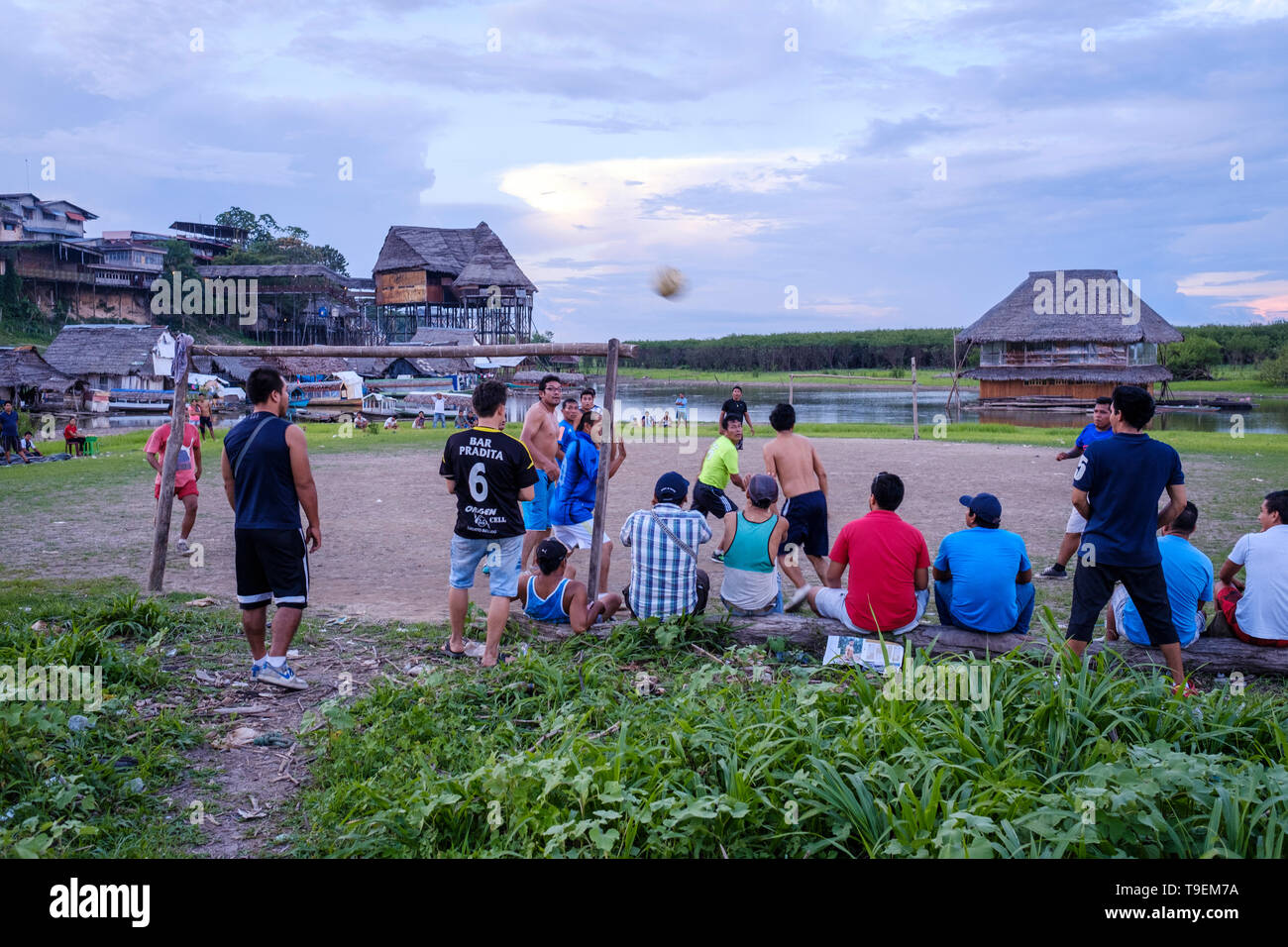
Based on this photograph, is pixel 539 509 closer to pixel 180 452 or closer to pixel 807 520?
pixel 807 520


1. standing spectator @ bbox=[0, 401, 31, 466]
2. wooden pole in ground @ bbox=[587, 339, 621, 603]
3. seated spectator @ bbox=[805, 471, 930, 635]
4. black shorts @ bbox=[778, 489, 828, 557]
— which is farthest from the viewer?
standing spectator @ bbox=[0, 401, 31, 466]

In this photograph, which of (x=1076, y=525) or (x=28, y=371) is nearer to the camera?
(x=1076, y=525)

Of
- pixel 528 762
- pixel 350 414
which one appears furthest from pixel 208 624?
pixel 350 414

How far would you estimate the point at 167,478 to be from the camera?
8.66 meters

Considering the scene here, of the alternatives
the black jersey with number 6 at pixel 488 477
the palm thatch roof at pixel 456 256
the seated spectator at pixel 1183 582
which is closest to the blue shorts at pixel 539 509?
the black jersey with number 6 at pixel 488 477

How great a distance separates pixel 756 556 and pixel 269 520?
3.36 meters

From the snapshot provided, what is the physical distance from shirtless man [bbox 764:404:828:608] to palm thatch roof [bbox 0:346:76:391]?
141ft

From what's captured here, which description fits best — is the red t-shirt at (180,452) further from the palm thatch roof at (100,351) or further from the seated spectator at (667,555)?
the palm thatch roof at (100,351)

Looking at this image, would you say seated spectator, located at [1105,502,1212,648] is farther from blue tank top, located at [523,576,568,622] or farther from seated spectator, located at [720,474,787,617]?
blue tank top, located at [523,576,568,622]

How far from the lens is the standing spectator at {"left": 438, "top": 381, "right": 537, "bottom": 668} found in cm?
602

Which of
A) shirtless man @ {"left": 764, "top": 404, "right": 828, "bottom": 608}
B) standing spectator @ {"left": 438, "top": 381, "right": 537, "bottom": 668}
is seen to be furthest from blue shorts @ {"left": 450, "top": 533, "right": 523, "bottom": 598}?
shirtless man @ {"left": 764, "top": 404, "right": 828, "bottom": 608}

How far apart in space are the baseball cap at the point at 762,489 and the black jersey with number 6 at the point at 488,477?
165 centimetres

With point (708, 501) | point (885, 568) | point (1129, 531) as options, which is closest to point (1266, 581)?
point (1129, 531)

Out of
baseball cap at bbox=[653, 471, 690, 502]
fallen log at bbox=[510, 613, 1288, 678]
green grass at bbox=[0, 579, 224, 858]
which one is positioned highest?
baseball cap at bbox=[653, 471, 690, 502]
